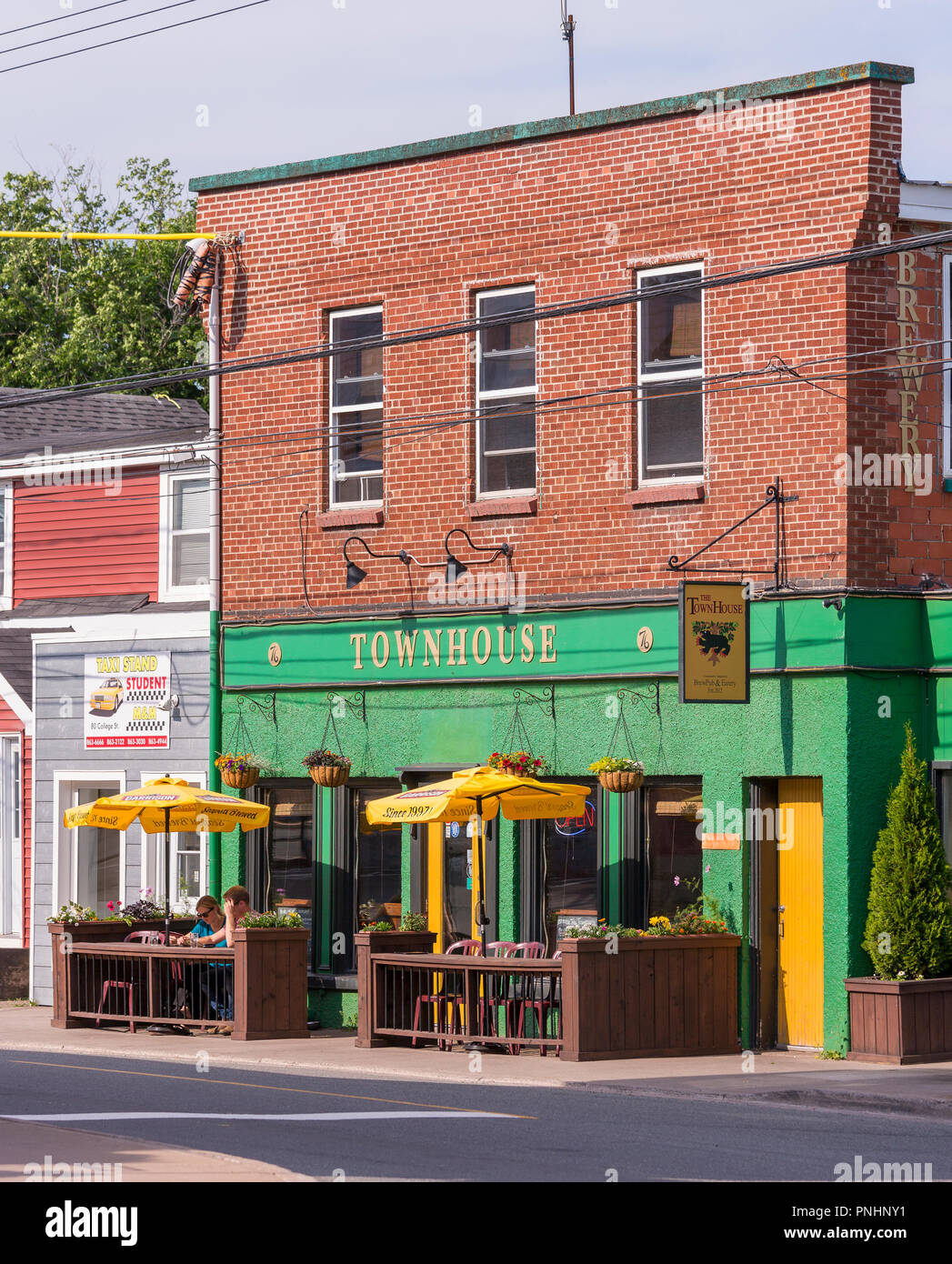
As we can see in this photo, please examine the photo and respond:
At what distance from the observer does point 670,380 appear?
20.7 m

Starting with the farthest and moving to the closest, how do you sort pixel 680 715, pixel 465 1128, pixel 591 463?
pixel 591 463
pixel 680 715
pixel 465 1128

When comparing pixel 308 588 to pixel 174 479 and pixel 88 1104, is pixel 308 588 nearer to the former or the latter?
pixel 174 479

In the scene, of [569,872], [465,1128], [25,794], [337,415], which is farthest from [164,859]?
[465,1128]

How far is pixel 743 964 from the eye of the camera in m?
19.6

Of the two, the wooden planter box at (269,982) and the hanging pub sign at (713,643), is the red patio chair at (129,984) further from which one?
the hanging pub sign at (713,643)

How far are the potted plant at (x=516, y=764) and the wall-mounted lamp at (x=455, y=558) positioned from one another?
2.27 meters

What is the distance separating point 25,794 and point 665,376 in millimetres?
10912

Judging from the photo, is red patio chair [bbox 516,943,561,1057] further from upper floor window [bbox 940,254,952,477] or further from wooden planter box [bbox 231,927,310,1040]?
upper floor window [bbox 940,254,952,477]

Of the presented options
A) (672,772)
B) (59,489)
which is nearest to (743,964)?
(672,772)

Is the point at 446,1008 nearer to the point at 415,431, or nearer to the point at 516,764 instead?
the point at 516,764

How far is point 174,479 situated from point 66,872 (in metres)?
5.12

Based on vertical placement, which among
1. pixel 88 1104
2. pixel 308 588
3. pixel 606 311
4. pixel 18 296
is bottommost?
pixel 88 1104

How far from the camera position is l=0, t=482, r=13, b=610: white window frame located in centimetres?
2762

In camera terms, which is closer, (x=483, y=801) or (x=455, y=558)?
(x=483, y=801)
